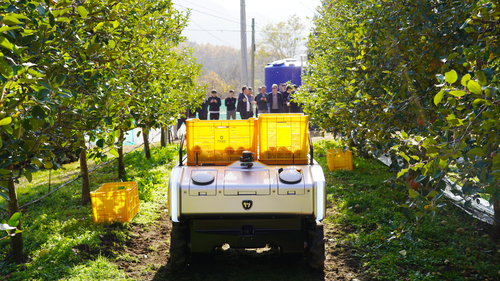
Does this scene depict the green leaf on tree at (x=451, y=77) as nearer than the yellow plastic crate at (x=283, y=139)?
Yes

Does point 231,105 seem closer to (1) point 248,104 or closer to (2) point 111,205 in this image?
(1) point 248,104

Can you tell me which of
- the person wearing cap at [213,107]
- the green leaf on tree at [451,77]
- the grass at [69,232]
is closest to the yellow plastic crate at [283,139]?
the grass at [69,232]

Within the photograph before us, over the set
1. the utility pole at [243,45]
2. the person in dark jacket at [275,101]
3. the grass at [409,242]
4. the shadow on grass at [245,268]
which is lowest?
the shadow on grass at [245,268]

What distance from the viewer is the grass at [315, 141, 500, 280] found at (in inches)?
184

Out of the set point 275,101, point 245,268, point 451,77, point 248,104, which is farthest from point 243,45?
point 451,77

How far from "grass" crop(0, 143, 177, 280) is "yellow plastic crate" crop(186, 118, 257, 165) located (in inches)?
67.6

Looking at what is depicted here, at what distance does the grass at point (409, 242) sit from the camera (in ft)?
15.3

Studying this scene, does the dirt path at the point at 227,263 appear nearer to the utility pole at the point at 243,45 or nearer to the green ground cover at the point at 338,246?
the green ground cover at the point at 338,246

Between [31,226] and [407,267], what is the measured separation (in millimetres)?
5339

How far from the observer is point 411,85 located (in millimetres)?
4102

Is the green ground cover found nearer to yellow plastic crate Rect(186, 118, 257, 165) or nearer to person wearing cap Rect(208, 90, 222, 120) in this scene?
yellow plastic crate Rect(186, 118, 257, 165)

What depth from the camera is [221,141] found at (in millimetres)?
4945

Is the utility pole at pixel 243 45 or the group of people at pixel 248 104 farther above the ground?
the utility pole at pixel 243 45

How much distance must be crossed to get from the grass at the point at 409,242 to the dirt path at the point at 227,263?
0.84 ft
